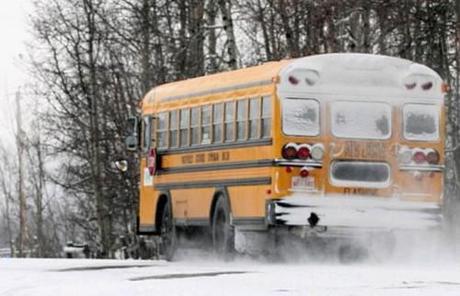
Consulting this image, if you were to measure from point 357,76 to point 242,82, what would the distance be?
71.0 inches

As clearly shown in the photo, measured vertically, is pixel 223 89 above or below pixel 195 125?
above

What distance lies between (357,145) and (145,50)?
22.2 metres

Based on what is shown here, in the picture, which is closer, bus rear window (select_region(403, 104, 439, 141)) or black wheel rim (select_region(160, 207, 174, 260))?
bus rear window (select_region(403, 104, 439, 141))

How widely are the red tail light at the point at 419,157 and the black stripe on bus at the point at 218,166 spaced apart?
2.16 m

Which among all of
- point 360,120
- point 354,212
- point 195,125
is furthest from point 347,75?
point 195,125

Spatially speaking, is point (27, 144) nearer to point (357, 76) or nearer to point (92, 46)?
point (92, 46)

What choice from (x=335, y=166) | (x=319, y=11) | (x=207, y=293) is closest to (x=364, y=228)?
(x=335, y=166)

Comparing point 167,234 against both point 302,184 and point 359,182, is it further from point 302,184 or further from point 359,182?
point 359,182

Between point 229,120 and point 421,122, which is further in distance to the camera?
point 229,120

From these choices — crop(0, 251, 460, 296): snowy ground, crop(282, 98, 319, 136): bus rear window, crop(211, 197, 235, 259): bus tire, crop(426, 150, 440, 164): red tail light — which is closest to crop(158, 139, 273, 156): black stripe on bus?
crop(282, 98, 319, 136): bus rear window

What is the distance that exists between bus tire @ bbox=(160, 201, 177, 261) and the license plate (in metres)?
4.42

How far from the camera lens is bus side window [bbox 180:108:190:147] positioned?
→ 2419cm

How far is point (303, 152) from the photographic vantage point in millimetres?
20984

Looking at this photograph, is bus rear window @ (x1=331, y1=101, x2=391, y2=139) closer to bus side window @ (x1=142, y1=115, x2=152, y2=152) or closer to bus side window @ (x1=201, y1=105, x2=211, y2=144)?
bus side window @ (x1=201, y1=105, x2=211, y2=144)
